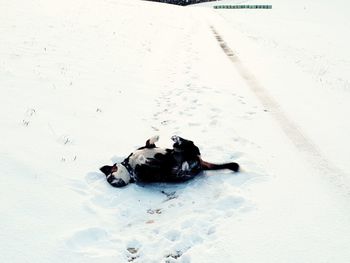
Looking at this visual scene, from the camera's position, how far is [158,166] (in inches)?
224

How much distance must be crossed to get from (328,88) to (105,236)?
908cm

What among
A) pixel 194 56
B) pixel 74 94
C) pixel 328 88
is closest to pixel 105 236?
pixel 74 94

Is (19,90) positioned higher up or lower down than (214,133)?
higher up

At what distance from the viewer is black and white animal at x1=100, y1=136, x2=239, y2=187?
5691 mm

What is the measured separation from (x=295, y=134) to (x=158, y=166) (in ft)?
10.4

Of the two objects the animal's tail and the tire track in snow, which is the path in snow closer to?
the animal's tail

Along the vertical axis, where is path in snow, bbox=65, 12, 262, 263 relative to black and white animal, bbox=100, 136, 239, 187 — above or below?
below

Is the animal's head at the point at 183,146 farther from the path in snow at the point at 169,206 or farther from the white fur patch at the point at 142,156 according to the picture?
the path in snow at the point at 169,206

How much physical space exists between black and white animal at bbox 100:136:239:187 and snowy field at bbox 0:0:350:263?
142mm

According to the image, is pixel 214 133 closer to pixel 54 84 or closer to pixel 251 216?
pixel 251 216

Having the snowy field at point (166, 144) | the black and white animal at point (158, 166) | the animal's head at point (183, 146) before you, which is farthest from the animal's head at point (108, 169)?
the animal's head at point (183, 146)

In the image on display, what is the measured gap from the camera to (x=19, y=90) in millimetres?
8406

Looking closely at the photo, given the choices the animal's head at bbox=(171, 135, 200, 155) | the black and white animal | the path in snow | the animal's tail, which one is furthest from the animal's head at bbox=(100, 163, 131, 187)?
the animal's tail

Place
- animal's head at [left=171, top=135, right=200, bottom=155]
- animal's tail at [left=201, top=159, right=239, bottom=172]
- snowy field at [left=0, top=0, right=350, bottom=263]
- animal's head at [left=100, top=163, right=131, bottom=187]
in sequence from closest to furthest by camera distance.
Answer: snowy field at [left=0, top=0, right=350, bottom=263]
animal's head at [left=100, top=163, right=131, bottom=187]
animal's head at [left=171, top=135, right=200, bottom=155]
animal's tail at [left=201, top=159, right=239, bottom=172]
